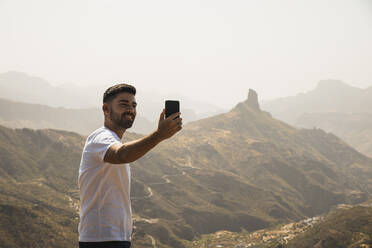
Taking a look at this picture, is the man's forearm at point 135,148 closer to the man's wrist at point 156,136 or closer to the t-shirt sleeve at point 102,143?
the man's wrist at point 156,136

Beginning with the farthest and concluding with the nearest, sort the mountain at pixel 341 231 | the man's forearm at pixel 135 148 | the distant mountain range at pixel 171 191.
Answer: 1. the distant mountain range at pixel 171 191
2. the mountain at pixel 341 231
3. the man's forearm at pixel 135 148

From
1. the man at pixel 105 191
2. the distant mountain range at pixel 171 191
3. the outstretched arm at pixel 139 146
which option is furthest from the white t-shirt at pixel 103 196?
the distant mountain range at pixel 171 191

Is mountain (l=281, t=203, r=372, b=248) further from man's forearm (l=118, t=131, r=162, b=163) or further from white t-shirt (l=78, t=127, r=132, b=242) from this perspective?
man's forearm (l=118, t=131, r=162, b=163)

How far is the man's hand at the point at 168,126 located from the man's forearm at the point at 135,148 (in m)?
0.06

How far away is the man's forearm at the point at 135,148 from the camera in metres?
3.72

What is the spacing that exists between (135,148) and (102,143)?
20.8 inches

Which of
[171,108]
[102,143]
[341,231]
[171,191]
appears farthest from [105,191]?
[171,191]

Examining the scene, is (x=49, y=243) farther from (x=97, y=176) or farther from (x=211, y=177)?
(x=211, y=177)

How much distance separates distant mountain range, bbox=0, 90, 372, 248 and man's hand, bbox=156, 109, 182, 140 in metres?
59.6

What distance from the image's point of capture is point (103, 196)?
4156mm

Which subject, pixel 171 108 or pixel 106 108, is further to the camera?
pixel 106 108

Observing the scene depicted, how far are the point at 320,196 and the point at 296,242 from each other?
105388 mm

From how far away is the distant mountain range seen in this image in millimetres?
72250

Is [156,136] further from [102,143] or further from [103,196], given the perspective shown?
[103,196]
